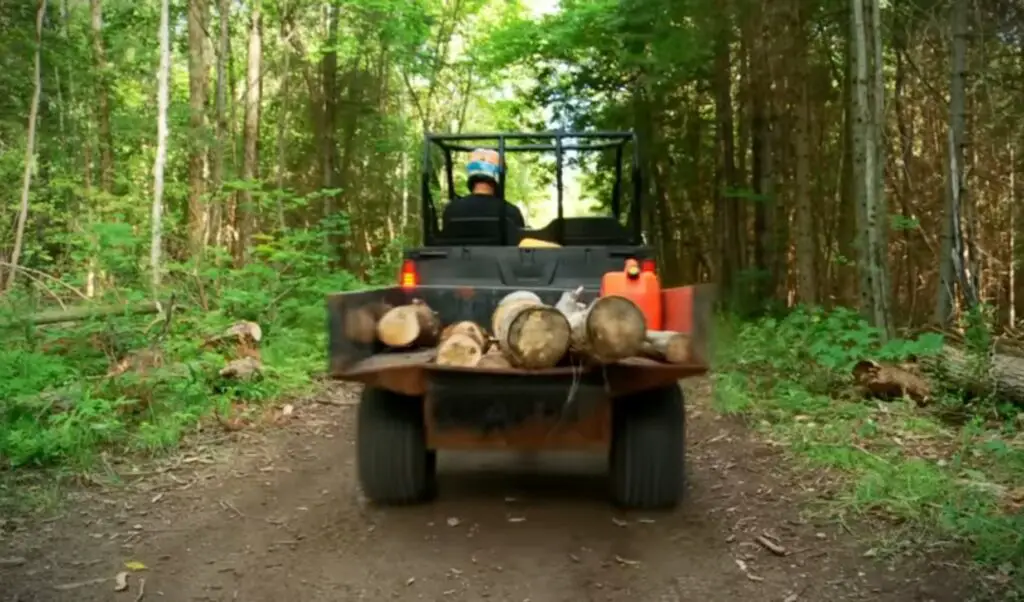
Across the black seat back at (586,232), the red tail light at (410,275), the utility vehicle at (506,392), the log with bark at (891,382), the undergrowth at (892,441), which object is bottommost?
the undergrowth at (892,441)

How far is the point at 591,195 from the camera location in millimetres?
19422

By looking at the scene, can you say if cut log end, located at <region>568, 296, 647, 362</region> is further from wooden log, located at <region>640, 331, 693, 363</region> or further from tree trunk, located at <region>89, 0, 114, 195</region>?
tree trunk, located at <region>89, 0, 114, 195</region>

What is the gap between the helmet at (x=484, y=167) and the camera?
614 cm

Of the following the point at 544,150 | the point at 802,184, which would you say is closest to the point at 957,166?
the point at 802,184

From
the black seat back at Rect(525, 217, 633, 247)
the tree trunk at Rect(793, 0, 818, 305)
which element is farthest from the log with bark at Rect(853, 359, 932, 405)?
the tree trunk at Rect(793, 0, 818, 305)

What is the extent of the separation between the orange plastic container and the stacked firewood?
385 millimetres

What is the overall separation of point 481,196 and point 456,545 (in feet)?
9.01

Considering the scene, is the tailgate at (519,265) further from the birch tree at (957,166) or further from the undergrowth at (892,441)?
the birch tree at (957,166)

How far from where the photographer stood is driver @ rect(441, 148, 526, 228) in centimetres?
613

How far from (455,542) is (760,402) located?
167 inches

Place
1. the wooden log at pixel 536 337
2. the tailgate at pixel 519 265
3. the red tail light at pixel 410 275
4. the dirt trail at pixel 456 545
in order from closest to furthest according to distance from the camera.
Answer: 1. the dirt trail at pixel 456 545
2. the wooden log at pixel 536 337
3. the tailgate at pixel 519 265
4. the red tail light at pixel 410 275

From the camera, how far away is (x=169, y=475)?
18.7 ft

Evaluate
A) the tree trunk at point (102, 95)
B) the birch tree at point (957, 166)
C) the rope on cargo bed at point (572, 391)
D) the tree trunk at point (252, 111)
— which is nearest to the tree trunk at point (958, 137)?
the birch tree at point (957, 166)

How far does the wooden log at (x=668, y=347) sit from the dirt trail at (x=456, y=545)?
3.08ft
